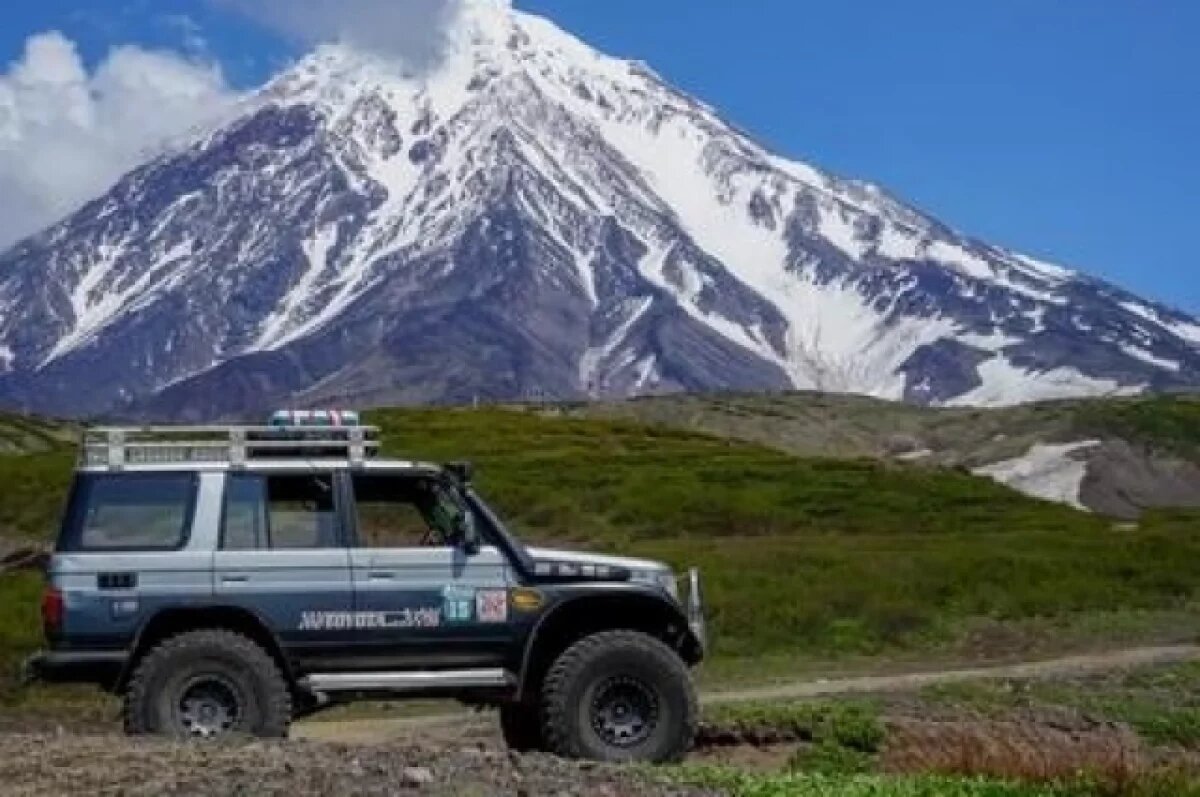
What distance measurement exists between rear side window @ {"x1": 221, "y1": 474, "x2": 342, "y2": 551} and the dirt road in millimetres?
6293

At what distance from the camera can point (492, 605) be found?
18.4 m

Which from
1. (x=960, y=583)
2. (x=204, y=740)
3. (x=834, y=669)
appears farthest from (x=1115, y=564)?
(x=204, y=740)

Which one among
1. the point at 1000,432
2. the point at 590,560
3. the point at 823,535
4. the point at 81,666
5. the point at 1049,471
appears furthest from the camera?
the point at 1000,432

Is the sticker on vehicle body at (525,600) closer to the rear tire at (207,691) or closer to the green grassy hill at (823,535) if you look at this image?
the rear tire at (207,691)

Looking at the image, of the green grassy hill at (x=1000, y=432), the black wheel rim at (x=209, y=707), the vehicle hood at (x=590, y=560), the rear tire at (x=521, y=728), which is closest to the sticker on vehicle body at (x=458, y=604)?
the vehicle hood at (x=590, y=560)

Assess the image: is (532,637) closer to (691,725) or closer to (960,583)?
(691,725)

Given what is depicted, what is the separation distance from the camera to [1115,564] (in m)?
A: 50.7

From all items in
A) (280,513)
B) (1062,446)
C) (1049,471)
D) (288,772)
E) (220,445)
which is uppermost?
(1062,446)

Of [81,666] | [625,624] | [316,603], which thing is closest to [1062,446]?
[625,624]

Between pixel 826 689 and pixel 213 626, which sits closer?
pixel 213 626

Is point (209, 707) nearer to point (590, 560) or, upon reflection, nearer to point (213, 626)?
point (213, 626)

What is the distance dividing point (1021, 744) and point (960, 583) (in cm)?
2843

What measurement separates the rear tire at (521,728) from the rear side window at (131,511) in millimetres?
3495

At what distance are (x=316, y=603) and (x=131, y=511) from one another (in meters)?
1.80
